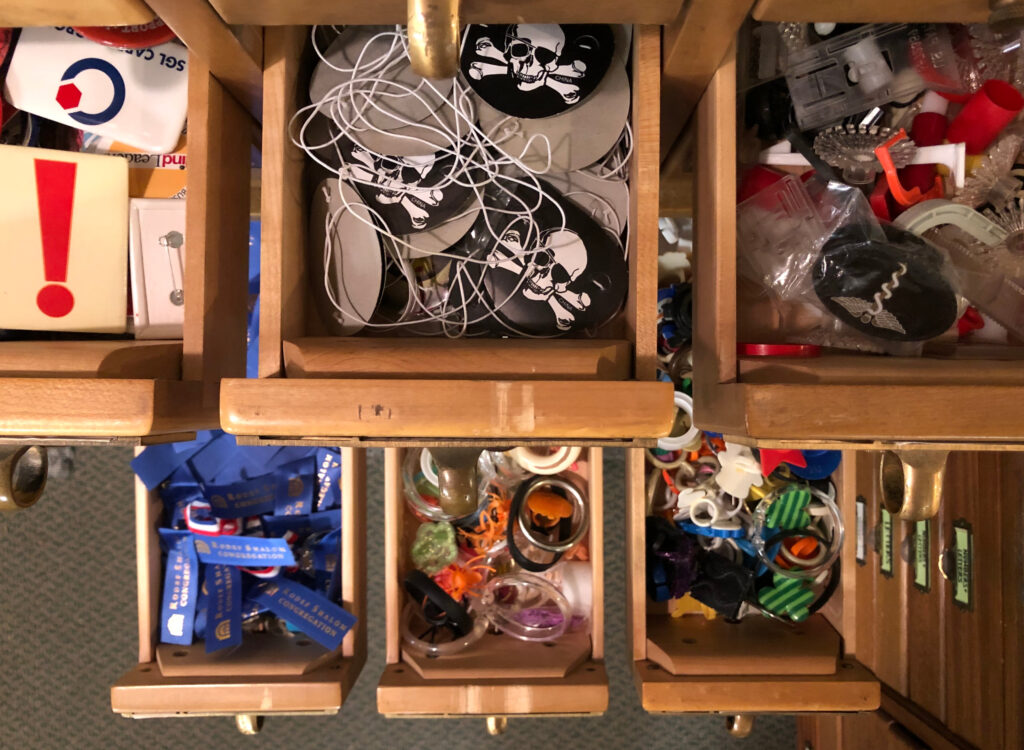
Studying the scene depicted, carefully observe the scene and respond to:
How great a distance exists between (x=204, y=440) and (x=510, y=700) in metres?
0.54

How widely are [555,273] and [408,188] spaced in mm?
144

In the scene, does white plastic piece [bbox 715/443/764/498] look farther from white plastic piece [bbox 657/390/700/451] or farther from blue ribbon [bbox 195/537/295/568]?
blue ribbon [bbox 195/537/295/568]

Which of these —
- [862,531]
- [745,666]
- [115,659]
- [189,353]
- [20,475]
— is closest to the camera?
[189,353]

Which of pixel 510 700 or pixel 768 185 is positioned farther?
pixel 510 700

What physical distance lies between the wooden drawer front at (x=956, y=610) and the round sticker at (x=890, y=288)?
0.26 metres

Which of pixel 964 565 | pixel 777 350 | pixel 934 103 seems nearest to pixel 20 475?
pixel 777 350

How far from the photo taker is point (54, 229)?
1.84 ft

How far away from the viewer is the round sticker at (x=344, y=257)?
574mm

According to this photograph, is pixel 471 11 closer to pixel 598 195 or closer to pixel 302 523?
pixel 598 195

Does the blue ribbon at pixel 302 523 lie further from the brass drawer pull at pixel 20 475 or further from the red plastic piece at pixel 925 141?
the red plastic piece at pixel 925 141

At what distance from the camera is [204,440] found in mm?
960

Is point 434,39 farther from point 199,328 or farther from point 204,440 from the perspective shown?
point 204,440

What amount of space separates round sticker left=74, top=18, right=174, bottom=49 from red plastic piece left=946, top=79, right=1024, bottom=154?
0.68 metres

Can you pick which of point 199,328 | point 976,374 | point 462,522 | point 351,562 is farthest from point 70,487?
point 976,374
